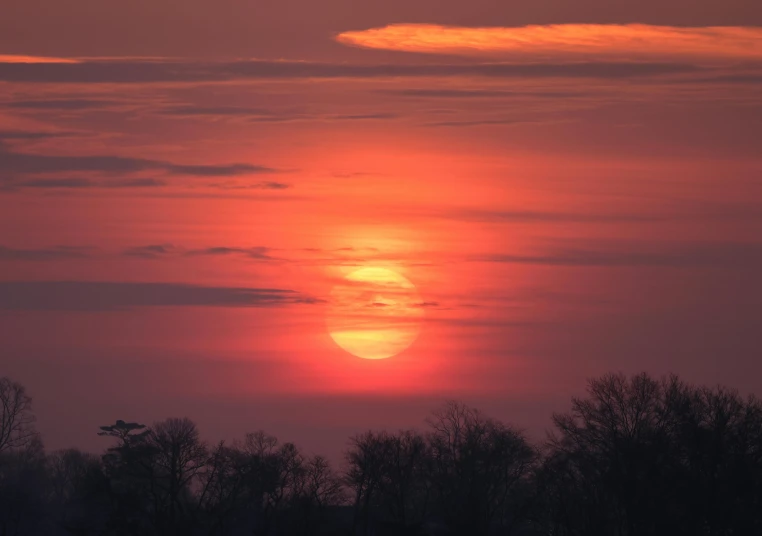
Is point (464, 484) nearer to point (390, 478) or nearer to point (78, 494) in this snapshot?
point (390, 478)

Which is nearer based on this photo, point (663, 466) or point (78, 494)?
point (663, 466)

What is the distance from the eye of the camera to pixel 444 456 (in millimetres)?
119375

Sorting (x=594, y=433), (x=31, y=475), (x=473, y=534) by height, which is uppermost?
(x=31, y=475)

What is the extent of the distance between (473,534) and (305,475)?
31.8 metres

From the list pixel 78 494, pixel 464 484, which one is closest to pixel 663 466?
pixel 464 484

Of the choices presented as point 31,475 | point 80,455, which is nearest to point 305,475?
point 31,475

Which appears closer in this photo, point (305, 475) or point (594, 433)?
point (594, 433)

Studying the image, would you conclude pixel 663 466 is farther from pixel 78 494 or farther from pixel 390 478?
pixel 78 494

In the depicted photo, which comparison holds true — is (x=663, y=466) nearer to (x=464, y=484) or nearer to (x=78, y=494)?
(x=464, y=484)

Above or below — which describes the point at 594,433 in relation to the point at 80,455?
below

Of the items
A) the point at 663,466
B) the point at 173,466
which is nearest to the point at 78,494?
the point at 173,466

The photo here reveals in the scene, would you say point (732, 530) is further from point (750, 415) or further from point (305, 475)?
point (305, 475)

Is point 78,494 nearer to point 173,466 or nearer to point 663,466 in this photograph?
point 173,466

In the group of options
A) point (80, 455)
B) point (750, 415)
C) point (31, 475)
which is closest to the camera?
point (750, 415)
